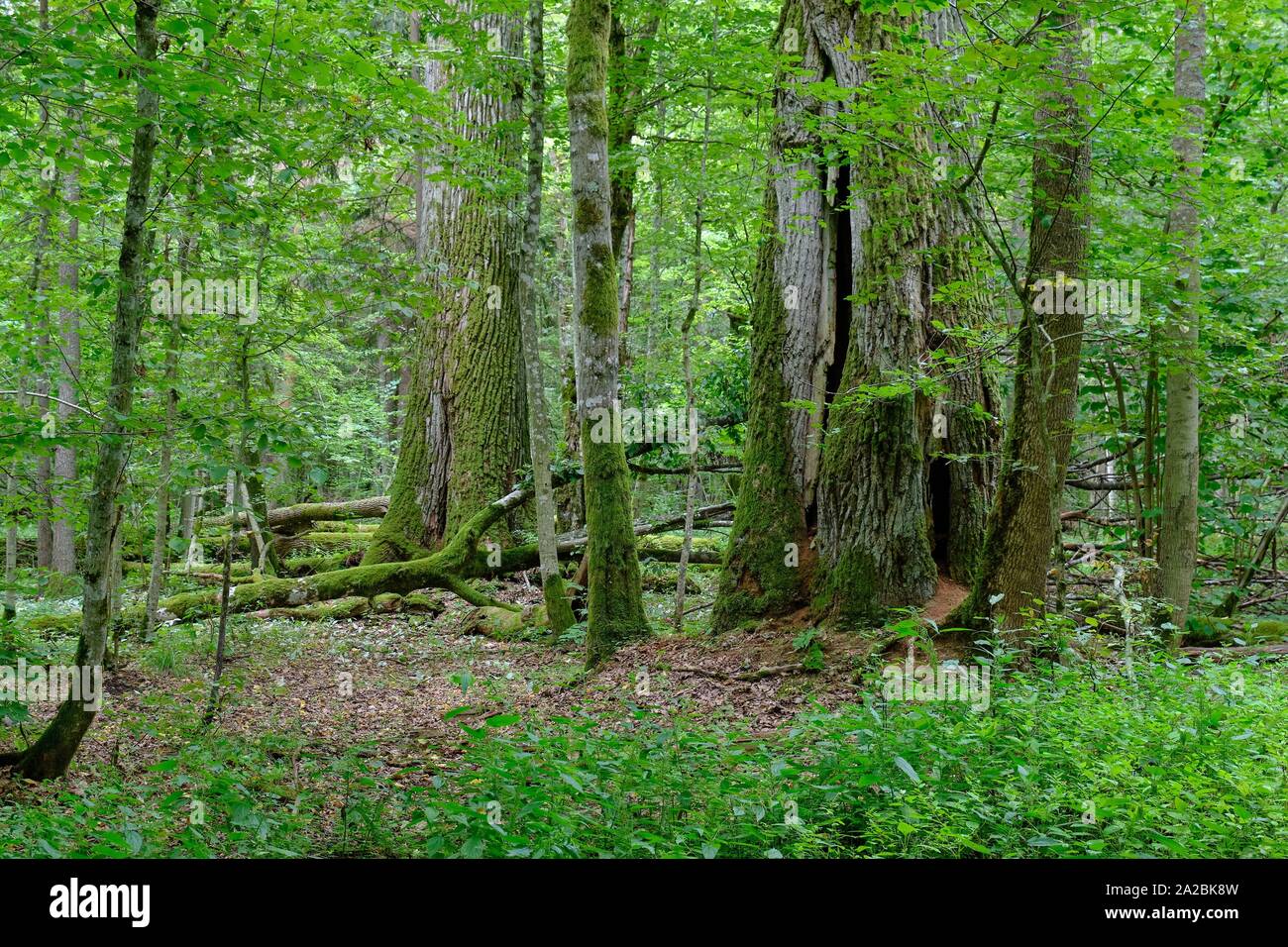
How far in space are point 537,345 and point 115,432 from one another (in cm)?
462

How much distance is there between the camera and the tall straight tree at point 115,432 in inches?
181

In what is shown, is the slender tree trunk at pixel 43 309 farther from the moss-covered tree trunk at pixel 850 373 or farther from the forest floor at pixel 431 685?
the moss-covered tree trunk at pixel 850 373

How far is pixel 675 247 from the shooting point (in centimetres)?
1748

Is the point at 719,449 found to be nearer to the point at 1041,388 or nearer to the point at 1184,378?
the point at 1184,378

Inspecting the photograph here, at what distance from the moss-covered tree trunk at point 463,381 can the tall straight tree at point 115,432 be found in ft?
22.4

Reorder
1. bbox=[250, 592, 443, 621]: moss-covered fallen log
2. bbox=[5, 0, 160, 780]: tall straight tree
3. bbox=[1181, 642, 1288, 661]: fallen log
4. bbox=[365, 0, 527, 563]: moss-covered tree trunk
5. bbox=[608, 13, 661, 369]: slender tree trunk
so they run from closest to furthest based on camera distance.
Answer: bbox=[5, 0, 160, 780]: tall straight tree < bbox=[1181, 642, 1288, 661]: fallen log < bbox=[608, 13, 661, 369]: slender tree trunk < bbox=[250, 592, 443, 621]: moss-covered fallen log < bbox=[365, 0, 527, 563]: moss-covered tree trunk

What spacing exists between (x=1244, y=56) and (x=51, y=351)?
9976mm

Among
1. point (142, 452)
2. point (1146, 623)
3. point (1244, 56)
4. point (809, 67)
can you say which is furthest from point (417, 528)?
point (1244, 56)

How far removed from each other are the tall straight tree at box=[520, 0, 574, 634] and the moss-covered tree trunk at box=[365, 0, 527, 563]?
292 centimetres

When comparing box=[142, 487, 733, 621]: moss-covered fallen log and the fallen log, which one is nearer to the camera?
the fallen log

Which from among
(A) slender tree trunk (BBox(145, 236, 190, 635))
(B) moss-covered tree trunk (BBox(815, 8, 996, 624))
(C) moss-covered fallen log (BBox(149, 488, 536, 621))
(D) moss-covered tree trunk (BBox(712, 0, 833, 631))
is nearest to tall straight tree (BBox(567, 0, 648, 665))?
(D) moss-covered tree trunk (BBox(712, 0, 833, 631))

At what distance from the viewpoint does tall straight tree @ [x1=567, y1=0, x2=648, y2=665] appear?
7.57 meters

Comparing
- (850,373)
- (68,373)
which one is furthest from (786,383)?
(68,373)

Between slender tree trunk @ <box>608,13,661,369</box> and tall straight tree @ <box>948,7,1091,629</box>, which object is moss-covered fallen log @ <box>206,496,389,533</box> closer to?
slender tree trunk @ <box>608,13,661,369</box>
